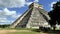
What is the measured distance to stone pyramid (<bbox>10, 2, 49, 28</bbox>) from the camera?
69875 millimetres

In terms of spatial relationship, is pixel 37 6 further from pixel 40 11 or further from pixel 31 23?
pixel 31 23

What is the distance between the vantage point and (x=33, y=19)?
71.2 m

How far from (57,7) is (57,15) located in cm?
247

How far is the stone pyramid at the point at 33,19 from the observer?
69875 millimetres

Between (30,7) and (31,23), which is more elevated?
(30,7)

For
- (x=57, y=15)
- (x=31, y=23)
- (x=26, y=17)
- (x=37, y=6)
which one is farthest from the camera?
(x=37, y=6)

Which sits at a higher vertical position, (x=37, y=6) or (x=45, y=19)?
(x=37, y=6)

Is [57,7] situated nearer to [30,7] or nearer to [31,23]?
[31,23]

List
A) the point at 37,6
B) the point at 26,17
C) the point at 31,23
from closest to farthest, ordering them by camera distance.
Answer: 1. the point at 31,23
2. the point at 26,17
3. the point at 37,6

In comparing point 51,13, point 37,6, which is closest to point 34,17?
point 37,6

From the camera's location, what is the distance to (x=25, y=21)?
7175 cm

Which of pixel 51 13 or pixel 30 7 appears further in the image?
pixel 30 7

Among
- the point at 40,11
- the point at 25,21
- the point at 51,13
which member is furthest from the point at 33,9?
the point at 51,13

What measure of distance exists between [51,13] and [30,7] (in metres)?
30.8
